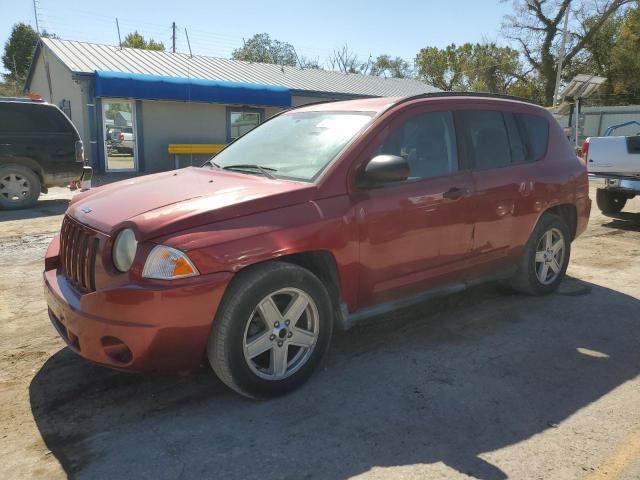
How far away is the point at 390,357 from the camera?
3.85 meters

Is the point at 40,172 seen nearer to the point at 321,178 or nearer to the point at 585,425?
the point at 321,178

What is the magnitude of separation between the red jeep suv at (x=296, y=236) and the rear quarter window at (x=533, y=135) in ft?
0.07

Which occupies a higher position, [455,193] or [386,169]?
[386,169]

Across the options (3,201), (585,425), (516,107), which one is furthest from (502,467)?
(3,201)

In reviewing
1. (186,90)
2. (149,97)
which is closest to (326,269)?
(149,97)

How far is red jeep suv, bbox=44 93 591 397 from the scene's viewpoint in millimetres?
2867

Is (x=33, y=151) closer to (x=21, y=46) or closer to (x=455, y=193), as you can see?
(x=455, y=193)

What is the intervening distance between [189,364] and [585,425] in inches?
86.4

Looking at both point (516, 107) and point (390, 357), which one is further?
point (516, 107)

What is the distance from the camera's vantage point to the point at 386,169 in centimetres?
341

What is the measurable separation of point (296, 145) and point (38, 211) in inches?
311

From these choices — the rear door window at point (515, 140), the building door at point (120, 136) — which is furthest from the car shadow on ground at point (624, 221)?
the building door at point (120, 136)

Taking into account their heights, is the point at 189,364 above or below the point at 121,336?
below

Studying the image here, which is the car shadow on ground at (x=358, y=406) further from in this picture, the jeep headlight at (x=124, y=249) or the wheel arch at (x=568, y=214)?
the wheel arch at (x=568, y=214)
